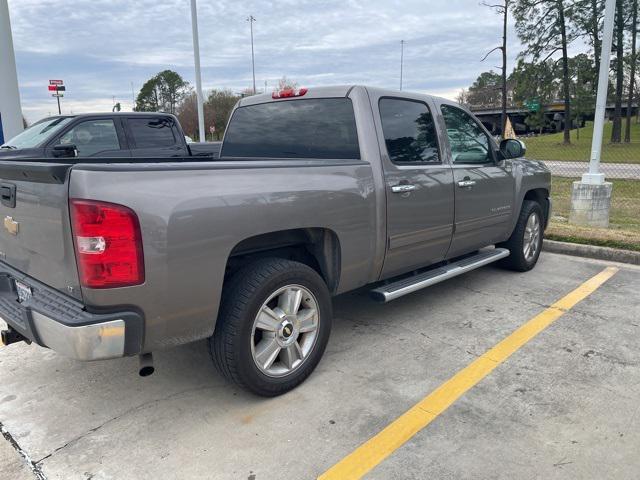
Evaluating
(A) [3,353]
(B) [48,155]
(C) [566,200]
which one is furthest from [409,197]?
(C) [566,200]

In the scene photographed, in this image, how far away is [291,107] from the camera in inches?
159

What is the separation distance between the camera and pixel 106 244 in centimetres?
232

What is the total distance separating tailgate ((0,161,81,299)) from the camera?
2.37 m

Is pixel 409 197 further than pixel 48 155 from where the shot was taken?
No

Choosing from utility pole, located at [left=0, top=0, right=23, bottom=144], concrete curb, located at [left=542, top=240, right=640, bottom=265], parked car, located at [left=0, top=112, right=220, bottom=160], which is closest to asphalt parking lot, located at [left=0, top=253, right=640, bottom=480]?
concrete curb, located at [left=542, top=240, right=640, bottom=265]

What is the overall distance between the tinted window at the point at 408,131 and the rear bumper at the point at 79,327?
220 cm

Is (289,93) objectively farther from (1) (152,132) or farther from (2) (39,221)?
(1) (152,132)

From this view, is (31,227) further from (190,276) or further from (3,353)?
(3,353)

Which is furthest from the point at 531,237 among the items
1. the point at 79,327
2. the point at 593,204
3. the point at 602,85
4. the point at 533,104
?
the point at 533,104

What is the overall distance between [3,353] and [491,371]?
3518 mm

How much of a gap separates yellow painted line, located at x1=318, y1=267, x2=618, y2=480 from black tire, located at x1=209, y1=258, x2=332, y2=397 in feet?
2.25

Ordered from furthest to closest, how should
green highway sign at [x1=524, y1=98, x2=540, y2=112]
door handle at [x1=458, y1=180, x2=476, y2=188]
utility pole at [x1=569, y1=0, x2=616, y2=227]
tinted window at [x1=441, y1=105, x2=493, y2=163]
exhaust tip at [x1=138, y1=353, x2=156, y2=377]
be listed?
1. green highway sign at [x1=524, y1=98, x2=540, y2=112]
2. utility pole at [x1=569, y1=0, x2=616, y2=227]
3. tinted window at [x1=441, y1=105, x2=493, y2=163]
4. door handle at [x1=458, y1=180, x2=476, y2=188]
5. exhaust tip at [x1=138, y1=353, x2=156, y2=377]

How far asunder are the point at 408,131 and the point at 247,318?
2098 mm

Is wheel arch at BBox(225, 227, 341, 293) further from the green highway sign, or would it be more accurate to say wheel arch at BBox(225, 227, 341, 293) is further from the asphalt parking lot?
the green highway sign
